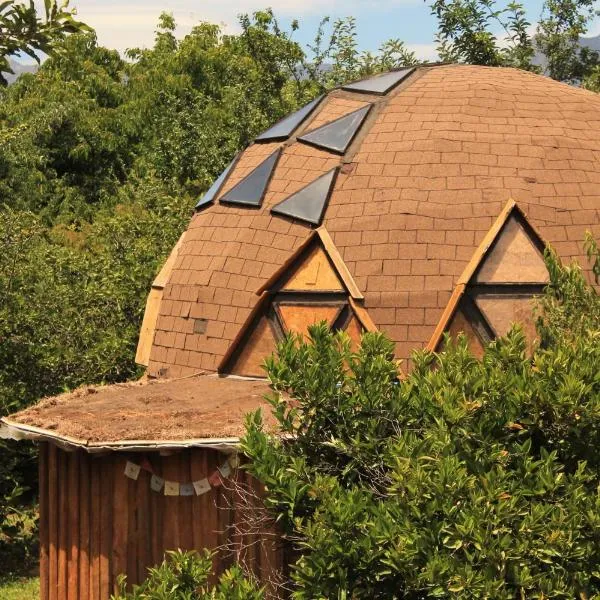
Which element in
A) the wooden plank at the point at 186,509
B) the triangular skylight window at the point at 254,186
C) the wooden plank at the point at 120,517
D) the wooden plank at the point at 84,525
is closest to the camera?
the wooden plank at the point at 186,509

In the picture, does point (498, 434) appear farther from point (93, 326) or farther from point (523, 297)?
point (93, 326)

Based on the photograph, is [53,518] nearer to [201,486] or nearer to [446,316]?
[201,486]

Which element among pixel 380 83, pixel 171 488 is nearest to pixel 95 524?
Answer: pixel 171 488

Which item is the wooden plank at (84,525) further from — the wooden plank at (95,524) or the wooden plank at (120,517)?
the wooden plank at (120,517)

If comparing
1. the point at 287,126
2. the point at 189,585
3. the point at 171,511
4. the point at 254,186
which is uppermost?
the point at 287,126

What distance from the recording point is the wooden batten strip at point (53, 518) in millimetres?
9648

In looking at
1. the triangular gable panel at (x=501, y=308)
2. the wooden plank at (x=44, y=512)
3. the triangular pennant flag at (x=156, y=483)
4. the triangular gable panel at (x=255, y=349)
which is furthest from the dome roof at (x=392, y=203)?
the triangular pennant flag at (x=156, y=483)

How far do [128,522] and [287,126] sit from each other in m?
5.60

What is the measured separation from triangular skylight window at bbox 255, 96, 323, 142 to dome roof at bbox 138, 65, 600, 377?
0.03 meters

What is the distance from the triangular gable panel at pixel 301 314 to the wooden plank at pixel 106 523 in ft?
8.14

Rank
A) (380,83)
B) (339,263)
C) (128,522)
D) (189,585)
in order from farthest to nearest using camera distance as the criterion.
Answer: (380,83) → (339,263) → (128,522) → (189,585)

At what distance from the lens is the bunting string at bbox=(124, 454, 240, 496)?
8.59 metres

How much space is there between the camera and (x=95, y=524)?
923 centimetres

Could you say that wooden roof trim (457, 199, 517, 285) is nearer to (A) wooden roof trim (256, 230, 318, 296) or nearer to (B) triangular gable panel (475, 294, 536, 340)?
(B) triangular gable panel (475, 294, 536, 340)
